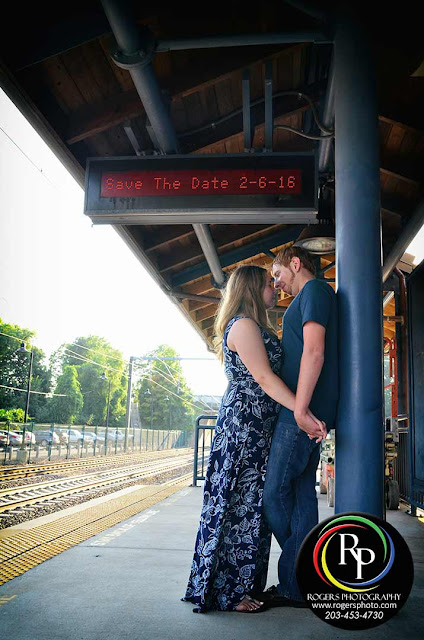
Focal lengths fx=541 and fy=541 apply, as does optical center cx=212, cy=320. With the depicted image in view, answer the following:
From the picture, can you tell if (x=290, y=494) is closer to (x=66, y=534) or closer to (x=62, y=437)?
(x=66, y=534)

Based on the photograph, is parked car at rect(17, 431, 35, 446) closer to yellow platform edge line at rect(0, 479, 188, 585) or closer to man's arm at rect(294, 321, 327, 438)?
yellow platform edge line at rect(0, 479, 188, 585)

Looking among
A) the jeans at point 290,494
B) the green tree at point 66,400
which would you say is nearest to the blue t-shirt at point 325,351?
the jeans at point 290,494

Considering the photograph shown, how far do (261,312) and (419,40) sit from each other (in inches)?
96.1

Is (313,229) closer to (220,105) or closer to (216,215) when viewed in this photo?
(220,105)

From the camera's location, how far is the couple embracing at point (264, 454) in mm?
2543

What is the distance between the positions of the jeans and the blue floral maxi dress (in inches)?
4.1

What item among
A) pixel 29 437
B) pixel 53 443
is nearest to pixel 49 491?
pixel 29 437

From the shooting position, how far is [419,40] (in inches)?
150

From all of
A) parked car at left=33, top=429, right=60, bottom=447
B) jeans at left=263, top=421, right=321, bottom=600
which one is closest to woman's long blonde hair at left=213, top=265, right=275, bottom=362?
jeans at left=263, top=421, right=321, bottom=600

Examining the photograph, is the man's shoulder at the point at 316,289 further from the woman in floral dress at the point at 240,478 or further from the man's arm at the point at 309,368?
the woman in floral dress at the point at 240,478

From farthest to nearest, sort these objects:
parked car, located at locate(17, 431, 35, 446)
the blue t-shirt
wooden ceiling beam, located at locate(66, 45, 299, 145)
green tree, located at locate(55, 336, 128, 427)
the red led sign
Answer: green tree, located at locate(55, 336, 128, 427)
parked car, located at locate(17, 431, 35, 446)
wooden ceiling beam, located at locate(66, 45, 299, 145)
the red led sign
the blue t-shirt

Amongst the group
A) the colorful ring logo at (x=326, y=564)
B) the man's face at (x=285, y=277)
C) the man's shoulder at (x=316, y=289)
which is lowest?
the colorful ring logo at (x=326, y=564)

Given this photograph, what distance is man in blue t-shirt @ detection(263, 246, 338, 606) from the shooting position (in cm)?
254

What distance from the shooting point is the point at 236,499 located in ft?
8.87
